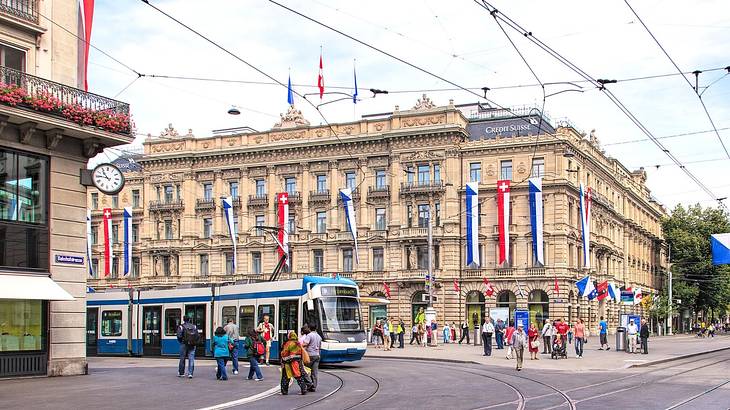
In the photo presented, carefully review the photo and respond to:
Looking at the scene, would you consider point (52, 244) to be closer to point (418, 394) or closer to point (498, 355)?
point (418, 394)

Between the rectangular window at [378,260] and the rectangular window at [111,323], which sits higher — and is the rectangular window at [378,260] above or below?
above

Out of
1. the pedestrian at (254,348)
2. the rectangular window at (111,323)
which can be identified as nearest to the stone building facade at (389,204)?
the rectangular window at (111,323)

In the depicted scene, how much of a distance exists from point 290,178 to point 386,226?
10.1m

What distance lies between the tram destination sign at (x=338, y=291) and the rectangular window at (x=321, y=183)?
4178cm

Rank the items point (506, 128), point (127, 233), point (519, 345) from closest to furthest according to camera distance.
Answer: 1. point (519, 345)
2. point (127, 233)
3. point (506, 128)

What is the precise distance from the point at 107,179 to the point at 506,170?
45518 mm

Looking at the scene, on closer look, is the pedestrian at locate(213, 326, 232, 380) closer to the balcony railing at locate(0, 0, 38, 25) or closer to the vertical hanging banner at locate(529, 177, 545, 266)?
the balcony railing at locate(0, 0, 38, 25)

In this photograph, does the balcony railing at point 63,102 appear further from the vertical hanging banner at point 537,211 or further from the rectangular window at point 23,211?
the vertical hanging banner at point 537,211

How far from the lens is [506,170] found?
6631cm

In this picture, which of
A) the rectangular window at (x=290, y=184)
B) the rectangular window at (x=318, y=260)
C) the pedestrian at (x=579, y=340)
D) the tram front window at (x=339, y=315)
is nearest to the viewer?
the tram front window at (x=339, y=315)

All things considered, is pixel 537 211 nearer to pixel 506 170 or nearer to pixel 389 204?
pixel 506 170

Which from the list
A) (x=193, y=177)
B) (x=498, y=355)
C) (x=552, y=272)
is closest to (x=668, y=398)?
(x=498, y=355)

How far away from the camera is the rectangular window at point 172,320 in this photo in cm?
3534

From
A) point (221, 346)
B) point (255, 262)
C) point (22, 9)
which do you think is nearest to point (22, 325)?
point (221, 346)
